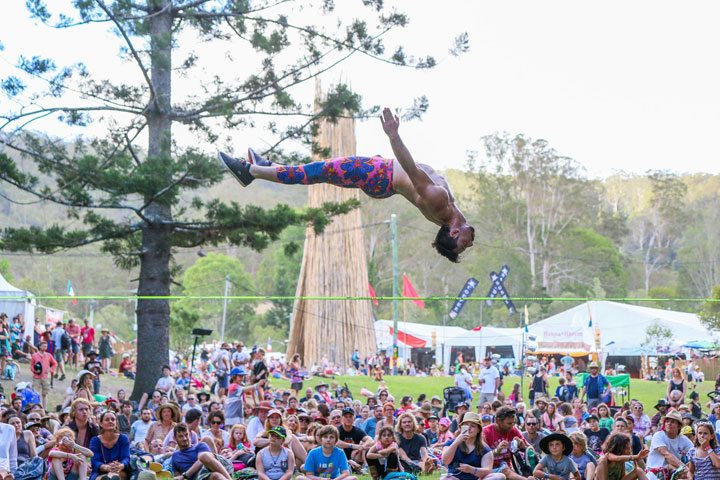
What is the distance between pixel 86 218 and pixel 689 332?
15.6m

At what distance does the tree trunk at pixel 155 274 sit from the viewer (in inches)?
500

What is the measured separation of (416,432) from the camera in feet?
25.6

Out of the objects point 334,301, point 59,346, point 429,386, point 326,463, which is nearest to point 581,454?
point 326,463

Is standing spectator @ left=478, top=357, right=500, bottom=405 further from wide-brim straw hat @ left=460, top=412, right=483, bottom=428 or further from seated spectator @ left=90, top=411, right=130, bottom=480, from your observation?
seated spectator @ left=90, top=411, right=130, bottom=480

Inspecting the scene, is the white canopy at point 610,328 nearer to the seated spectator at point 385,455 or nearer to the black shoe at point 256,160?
the seated spectator at point 385,455

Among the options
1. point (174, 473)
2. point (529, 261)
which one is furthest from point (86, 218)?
point (529, 261)

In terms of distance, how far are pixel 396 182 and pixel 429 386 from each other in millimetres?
13075

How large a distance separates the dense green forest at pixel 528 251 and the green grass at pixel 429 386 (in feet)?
46.2

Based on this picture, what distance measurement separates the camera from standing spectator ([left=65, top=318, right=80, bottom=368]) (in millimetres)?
15352

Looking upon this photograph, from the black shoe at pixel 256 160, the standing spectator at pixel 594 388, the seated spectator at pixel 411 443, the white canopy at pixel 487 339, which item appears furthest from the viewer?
the white canopy at pixel 487 339

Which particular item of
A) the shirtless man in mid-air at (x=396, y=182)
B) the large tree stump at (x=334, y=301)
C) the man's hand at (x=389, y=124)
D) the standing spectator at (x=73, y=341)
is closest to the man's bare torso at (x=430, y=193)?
the shirtless man in mid-air at (x=396, y=182)

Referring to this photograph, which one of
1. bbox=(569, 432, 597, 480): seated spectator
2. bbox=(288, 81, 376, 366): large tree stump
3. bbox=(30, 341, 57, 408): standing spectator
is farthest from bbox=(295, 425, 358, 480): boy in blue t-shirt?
bbox=(288, 81, 376, 366): large tree stump

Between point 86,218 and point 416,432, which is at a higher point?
point 86,218

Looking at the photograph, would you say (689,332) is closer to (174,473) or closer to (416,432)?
(416,432)
